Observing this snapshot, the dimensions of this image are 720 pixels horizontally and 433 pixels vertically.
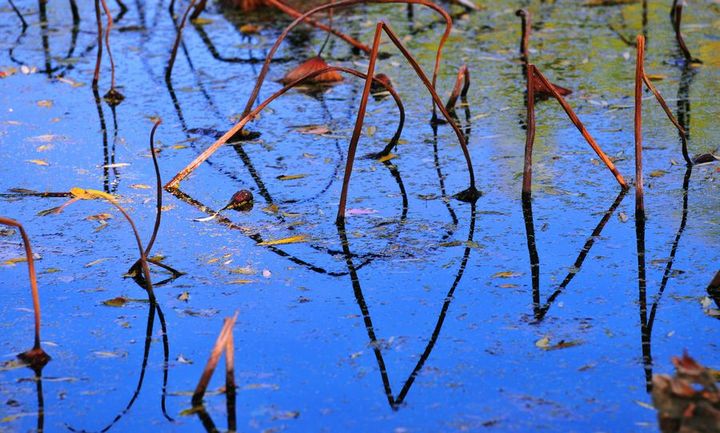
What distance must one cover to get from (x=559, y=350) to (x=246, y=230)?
1.22 metres

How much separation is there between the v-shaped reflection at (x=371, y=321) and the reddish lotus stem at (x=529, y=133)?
0.62 ft

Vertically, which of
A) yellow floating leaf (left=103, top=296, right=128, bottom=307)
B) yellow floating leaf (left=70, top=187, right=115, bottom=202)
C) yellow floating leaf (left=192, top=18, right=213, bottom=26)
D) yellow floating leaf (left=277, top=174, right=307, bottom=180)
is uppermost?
yellow floating leaf (left=103, top=296, right=128, bottom=307)

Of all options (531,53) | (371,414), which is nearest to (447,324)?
(371,414)

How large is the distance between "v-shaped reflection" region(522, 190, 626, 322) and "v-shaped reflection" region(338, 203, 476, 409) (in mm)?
171

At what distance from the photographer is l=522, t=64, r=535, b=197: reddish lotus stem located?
11.5ft

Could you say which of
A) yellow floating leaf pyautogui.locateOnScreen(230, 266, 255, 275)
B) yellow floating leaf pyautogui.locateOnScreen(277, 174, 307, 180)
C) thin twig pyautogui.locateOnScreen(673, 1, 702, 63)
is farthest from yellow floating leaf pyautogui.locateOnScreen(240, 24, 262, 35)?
yellow floating leaf pyautogui.locateOnScreen(230, 266, 255, 275)

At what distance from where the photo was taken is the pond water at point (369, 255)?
2521mm

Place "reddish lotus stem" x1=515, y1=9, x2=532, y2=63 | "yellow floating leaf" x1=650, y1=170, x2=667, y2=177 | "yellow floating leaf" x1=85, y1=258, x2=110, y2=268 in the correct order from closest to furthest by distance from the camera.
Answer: "yellow floating leaf" x1=85, y1=258, x2=110, y2=268 → "yellow floating leaf" x1=650, y1=170, x2=667, y2=177 → "reddish lotus stem" x1=515, y1=9, x2=532, y2=63

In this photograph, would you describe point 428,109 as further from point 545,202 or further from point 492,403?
point 492,403

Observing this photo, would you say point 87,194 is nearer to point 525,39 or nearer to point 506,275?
point 506,275

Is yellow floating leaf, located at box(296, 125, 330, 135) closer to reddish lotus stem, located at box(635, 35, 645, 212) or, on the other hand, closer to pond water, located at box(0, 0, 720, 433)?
pond water, located at box(0, 0, 720, 433)

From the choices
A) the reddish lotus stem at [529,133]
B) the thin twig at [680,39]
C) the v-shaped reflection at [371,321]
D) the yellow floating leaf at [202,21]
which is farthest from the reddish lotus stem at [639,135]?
the yellow floating leaf at [202,21]

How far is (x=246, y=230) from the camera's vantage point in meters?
3.54

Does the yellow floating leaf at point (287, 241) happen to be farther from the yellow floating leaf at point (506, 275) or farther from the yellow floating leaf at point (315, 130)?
the yellow floating leaf at point (315, 130)
